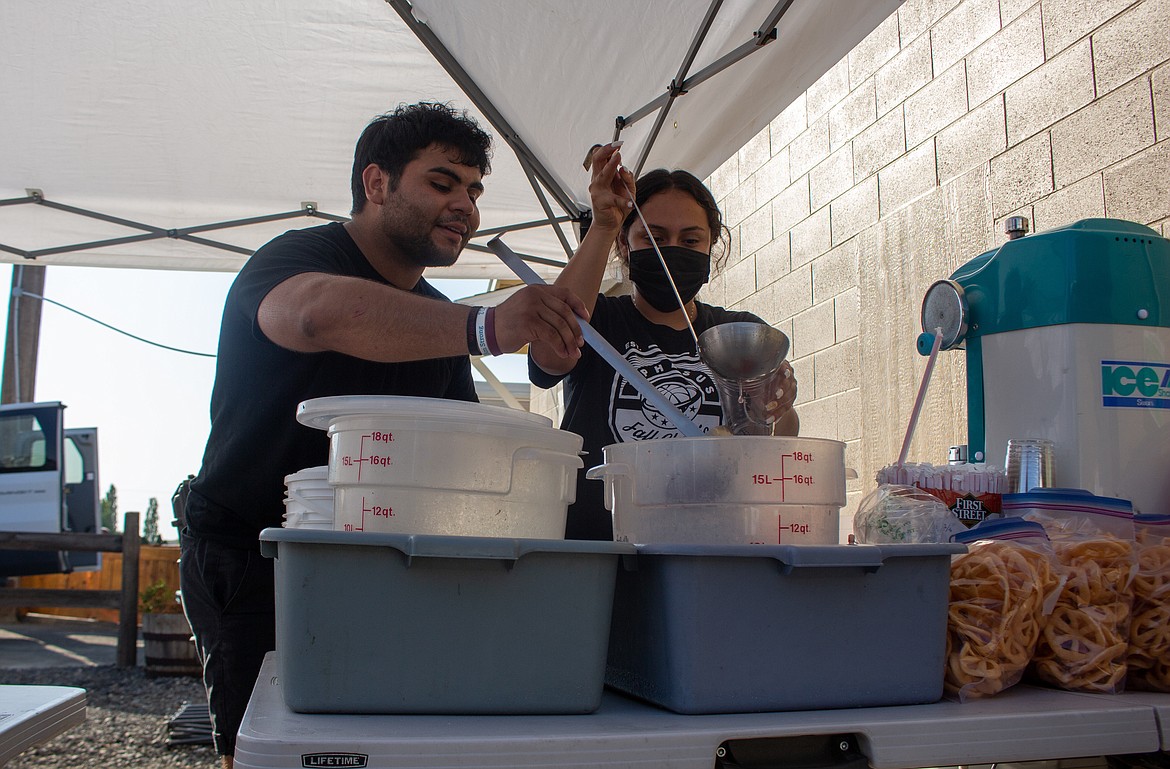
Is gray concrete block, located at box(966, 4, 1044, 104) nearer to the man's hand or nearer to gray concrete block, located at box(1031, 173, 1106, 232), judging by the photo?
gray concrete block, located at box(1031, 173, 1106, 232)

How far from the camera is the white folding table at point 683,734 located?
80 centimetres

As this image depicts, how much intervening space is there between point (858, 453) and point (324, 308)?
2.48 meters

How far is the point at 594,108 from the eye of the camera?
2.79 meters

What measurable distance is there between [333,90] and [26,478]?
7.00m

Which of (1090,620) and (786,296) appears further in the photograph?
(786,296)

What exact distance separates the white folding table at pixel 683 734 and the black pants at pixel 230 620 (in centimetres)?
74

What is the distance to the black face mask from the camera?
2.09 m

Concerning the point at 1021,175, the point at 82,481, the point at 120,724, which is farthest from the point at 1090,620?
the point at 82,481

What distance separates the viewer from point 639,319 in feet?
7.22

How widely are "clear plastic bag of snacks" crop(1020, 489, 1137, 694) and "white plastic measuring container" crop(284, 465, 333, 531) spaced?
935mm

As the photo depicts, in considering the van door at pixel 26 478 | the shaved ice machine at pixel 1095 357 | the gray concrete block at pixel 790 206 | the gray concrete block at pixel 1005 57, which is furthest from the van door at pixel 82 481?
the shaved ice machine at pixel 1095 357

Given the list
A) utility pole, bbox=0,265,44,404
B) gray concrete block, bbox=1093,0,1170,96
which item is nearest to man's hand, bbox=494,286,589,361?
gray concrete block, bbox=1093,0,1170,96

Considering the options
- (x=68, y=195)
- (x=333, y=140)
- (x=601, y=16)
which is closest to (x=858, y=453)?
(x=601, y=16)

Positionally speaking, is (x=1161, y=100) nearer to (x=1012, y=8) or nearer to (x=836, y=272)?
(x=1012, y=8)
